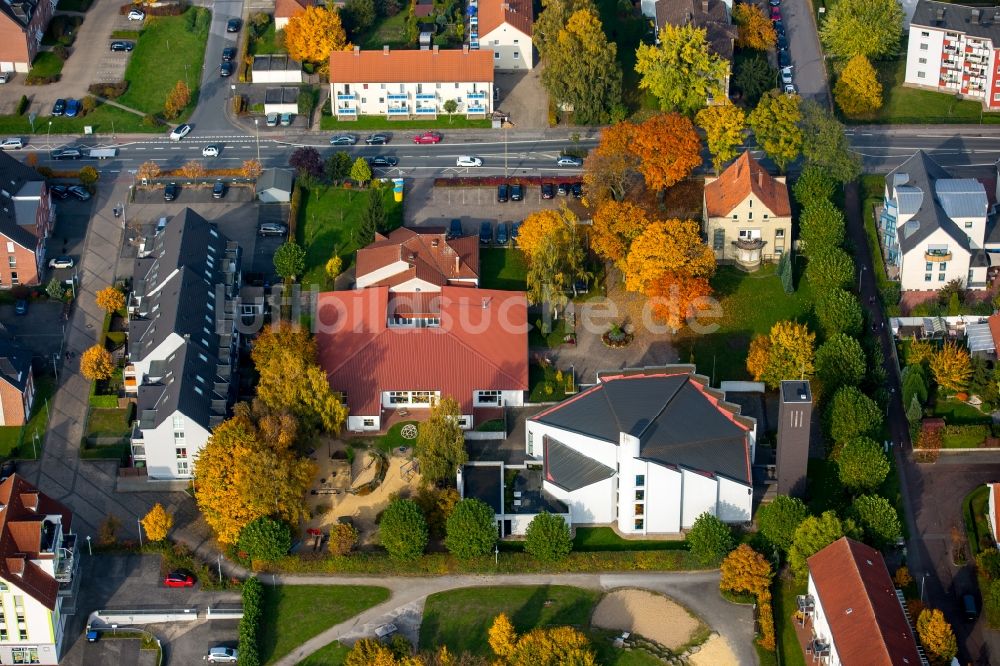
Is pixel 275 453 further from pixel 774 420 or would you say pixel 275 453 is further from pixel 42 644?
pixel 774 420

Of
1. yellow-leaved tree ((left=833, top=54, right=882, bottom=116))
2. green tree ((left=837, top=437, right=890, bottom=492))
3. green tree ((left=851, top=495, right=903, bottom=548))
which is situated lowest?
green tree ((left=851, top=495, right=903, bottom=548))

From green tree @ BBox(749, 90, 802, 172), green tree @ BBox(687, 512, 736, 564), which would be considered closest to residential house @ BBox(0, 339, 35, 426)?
green tree @ BBox(687, 512, 736, 564)

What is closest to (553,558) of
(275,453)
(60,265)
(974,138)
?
(275,453)

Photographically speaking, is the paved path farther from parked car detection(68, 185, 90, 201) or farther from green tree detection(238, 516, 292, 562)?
parked car detection(68, 185, 90, 201)

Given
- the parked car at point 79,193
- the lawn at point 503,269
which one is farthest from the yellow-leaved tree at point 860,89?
the parked car at point 79,193

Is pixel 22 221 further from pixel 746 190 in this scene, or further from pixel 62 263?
pixel 746 190
